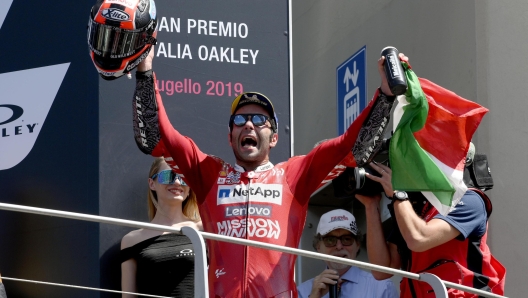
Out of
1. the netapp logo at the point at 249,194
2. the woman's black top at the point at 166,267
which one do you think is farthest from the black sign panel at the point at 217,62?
the netapp logo at the point at 249,194

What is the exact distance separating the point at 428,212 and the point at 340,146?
56 centimetres

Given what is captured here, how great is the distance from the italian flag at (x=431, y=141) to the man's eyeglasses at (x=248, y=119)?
2.26 ft

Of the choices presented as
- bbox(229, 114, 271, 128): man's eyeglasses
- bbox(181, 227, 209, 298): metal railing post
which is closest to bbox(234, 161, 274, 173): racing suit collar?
bbox(229, 114, 271, 128): man's eyeglasses

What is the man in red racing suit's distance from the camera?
19.1ft

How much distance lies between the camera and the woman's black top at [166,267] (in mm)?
6312

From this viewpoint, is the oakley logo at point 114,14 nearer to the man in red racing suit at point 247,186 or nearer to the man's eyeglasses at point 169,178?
the man in red racing suit at point 247,186

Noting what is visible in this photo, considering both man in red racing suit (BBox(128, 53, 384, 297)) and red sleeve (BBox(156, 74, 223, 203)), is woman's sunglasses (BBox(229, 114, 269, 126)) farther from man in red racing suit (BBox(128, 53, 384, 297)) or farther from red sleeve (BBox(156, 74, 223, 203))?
red sleeve (BBox(156, 74, 223, 203))

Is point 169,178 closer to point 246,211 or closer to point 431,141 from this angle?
point 246,211

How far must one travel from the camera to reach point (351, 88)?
31.5 ft

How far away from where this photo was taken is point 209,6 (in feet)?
25.5

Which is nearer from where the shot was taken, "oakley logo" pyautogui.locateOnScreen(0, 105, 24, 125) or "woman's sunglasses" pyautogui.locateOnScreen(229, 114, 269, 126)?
"woman's sunglasses" pyautogui.locateOnScreen(229, 114, 269, 126)

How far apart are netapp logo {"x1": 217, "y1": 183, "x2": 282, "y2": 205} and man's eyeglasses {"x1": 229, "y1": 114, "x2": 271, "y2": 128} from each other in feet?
1.12

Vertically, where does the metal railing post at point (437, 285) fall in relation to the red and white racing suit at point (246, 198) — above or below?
below

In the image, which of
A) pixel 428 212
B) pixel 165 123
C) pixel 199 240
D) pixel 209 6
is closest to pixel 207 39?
pixel 209 6
